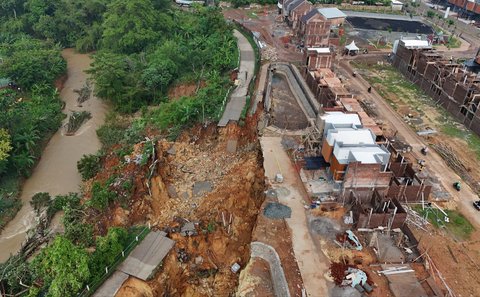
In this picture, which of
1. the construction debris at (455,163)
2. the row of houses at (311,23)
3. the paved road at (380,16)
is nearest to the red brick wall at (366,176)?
the construction debris at (455,163)

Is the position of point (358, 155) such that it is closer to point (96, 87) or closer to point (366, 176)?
point (366, 176)

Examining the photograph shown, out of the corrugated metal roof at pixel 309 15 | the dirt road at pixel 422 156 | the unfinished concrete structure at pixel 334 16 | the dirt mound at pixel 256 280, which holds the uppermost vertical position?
the corrugated metal roof at pixel 309 15

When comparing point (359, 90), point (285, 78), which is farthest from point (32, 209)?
point (359, 90)

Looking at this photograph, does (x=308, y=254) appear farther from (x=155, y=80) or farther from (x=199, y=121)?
(x=155, y=80)

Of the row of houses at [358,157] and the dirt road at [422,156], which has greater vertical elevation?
the row of houses at [358,157]

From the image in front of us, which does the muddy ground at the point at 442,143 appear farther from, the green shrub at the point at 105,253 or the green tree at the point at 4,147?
the green tree at the point at 4,147

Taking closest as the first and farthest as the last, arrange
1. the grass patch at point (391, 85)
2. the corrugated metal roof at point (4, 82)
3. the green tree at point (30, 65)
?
the grass patch at point (391, 85) < the corrugated metal roof at point (4, 82) < the green tree at point (30, 65)

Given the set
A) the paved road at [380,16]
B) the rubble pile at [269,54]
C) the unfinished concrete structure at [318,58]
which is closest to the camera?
the unfinished concrete structure at [318,58]

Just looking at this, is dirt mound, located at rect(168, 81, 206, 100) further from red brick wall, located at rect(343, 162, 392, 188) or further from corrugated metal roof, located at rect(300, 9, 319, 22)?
red brick wall, located at rect(343, 162, 392, 188)
